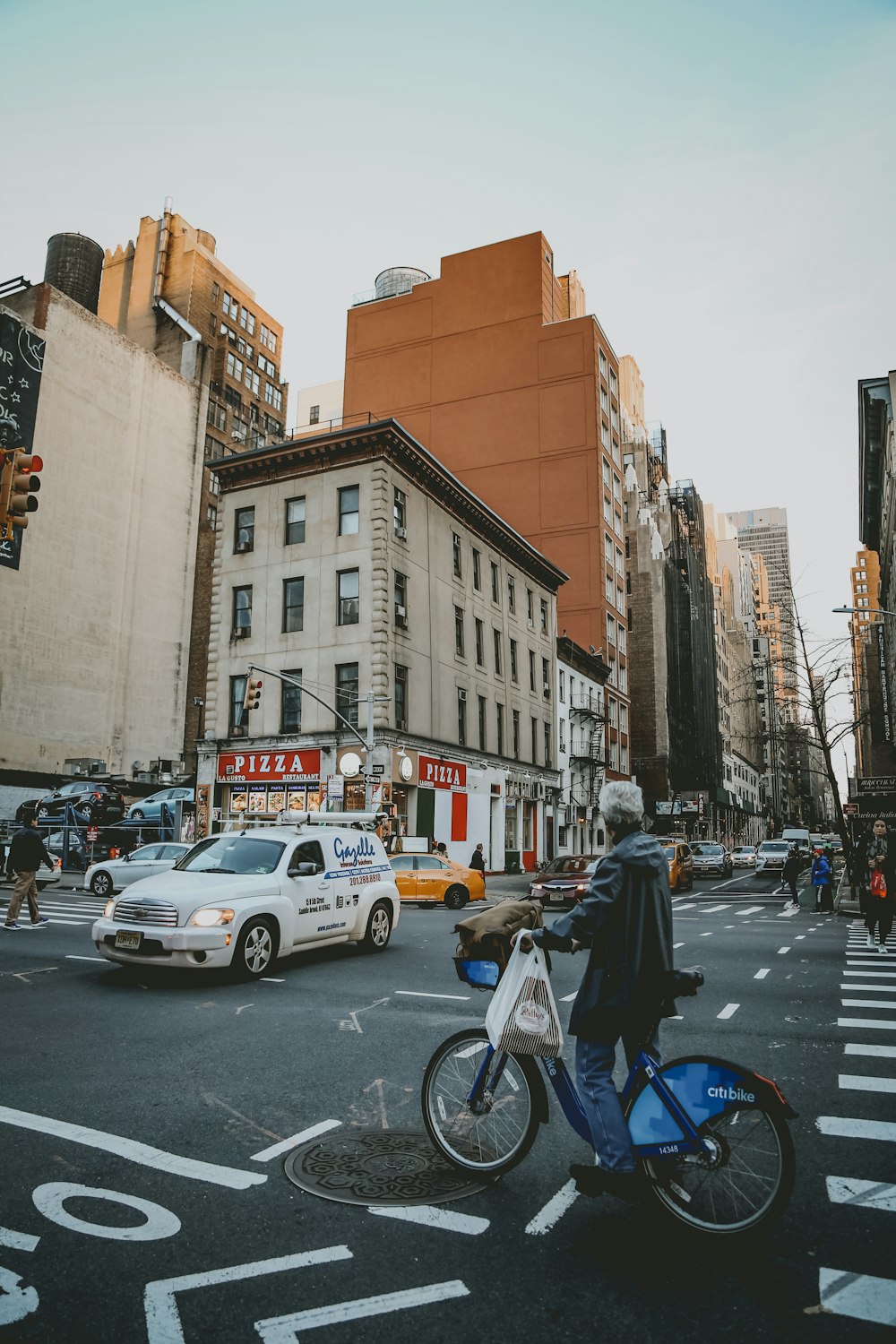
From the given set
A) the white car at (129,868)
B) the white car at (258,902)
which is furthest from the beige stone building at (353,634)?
the white car at (258,902)

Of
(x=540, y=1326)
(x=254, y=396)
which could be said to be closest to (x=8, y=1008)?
(x=540, y=1326)

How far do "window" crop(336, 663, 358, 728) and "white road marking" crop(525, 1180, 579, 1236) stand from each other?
2914 cm

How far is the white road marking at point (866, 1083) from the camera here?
628 centimetres

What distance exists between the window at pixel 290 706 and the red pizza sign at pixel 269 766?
1.06 m

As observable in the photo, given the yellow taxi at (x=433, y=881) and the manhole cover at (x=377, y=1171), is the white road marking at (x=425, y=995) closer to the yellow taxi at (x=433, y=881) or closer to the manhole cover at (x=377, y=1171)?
the manhole cover at (x=377, y=1171)

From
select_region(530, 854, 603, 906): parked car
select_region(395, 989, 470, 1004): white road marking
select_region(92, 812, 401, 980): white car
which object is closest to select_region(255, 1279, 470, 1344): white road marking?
select_region(395, 989, 470, 1004): white road marking

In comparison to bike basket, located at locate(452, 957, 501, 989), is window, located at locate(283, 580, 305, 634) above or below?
above

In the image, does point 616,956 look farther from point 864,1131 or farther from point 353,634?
point 353,634

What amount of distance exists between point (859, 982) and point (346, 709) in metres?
24.5

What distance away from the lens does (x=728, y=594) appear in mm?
148375

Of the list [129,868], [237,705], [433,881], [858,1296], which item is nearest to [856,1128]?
[858,1296]

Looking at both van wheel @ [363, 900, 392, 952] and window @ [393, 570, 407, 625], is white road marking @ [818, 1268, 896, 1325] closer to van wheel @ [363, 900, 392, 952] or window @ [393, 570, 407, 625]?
van wheel @ [363, 900, 392, 952]

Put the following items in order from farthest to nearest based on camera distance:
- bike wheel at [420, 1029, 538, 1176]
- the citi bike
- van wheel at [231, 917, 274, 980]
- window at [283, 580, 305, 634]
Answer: window at [283, 580, 305, 634] → van wheel at [231, 917, 274, 980] → bike wheel at [420, 1029, 538, 1176] → the citi bike

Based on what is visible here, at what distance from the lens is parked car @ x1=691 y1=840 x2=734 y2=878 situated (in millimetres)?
47062
